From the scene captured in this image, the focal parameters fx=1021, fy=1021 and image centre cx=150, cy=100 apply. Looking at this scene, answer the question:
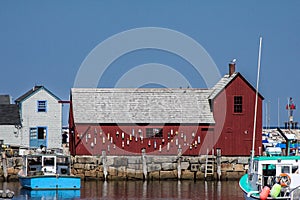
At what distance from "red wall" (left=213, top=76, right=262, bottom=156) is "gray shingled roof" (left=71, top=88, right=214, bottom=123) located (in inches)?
34.5

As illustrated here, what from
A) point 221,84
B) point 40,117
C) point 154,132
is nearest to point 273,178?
point 154,132

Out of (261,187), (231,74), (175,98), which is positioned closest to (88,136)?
(175,98)

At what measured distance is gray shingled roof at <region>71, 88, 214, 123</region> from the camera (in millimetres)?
71188

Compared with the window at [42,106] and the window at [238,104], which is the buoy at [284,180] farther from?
the window at [42,106]

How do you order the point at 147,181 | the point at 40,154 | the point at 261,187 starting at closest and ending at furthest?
1. the point at 261,187
2. the point at 40,154
3. the point at 147,181

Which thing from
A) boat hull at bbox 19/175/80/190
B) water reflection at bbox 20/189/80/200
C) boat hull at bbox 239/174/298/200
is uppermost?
boat hull at bbox 239/174/298/200

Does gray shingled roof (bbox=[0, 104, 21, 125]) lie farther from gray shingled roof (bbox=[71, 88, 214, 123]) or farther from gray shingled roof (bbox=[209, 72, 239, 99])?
gray shingled roof (bbox=[209, 72, 239, 99])

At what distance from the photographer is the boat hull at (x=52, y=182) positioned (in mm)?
60750

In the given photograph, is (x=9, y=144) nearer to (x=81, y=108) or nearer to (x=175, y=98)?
(x=81, y=108)

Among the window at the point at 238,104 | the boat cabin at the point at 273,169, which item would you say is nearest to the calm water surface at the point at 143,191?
the window at the point at 238,104

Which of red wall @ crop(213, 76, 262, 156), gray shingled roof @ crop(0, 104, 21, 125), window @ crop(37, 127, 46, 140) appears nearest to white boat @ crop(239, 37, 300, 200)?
red wall @ crop(213, 76, 262, 156)

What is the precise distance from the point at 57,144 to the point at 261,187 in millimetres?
31482

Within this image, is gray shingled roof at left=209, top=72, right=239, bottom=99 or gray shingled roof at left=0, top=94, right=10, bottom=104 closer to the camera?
gray shingled roof at left=209, top=72, right=239, bottom=99

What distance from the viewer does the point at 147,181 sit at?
67.9 metres
